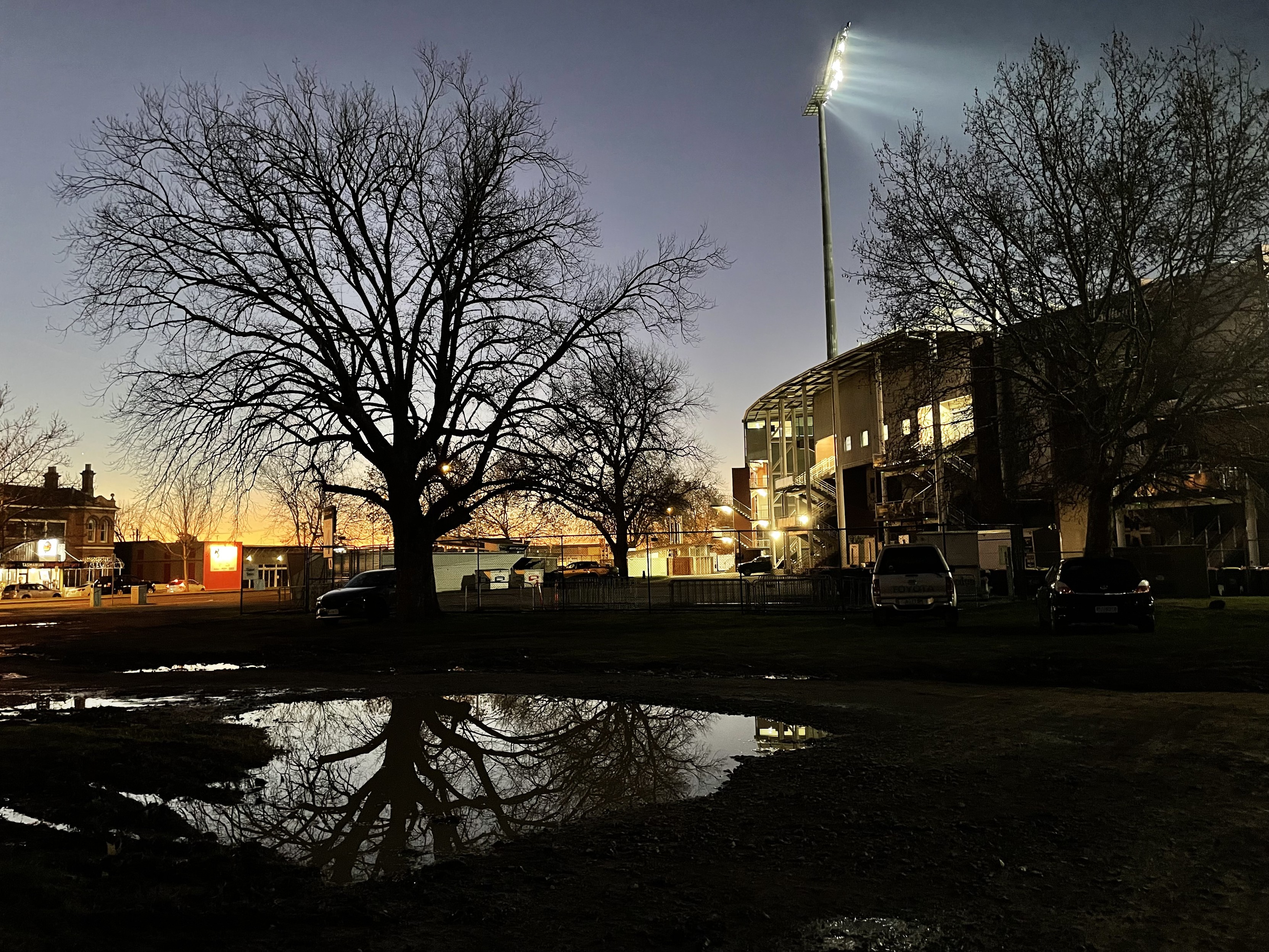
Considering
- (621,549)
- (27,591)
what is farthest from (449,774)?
(27,591)

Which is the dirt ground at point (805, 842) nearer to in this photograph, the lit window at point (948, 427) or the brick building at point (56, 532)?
the lit window at point (948, 427)

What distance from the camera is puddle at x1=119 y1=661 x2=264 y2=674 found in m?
17.0

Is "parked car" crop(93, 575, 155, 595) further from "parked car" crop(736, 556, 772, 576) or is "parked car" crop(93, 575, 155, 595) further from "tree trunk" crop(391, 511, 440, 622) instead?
"tree trunk" crop(391, 511, 440, 622)

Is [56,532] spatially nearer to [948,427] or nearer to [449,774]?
[948,427]

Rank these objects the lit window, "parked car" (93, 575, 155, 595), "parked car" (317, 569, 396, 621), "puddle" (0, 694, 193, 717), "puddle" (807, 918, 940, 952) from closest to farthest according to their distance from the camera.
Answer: "puddle" (807, 918, 940, 952)
"puddle" (0, 694, 193, 717)
"parked car" (317, 569, 396, 621)
the lit window
"parked car" (93, 575, 155, 595)

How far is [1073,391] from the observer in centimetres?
2234

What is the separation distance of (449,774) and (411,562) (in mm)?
18722

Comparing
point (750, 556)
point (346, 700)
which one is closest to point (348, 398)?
point (346, 700)

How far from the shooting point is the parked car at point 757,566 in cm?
6111

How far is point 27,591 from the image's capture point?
64.9 meters

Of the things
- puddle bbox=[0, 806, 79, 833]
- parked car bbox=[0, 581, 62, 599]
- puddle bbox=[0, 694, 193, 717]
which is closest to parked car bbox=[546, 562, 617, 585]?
parked car bbox=[0, 581, 62, 599]

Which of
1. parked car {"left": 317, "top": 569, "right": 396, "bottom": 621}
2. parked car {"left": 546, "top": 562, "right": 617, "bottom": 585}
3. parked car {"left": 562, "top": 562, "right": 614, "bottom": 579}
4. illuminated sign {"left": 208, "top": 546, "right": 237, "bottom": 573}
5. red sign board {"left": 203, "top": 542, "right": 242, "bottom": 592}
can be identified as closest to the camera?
parked car {"left": 317, "top": 569, "right": 396, "bottom": 621}

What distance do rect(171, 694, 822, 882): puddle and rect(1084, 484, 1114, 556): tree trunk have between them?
58.0 feet

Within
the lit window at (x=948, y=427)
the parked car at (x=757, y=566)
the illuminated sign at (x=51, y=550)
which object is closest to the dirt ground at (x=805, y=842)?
the lit window at (x=948, y=427)
